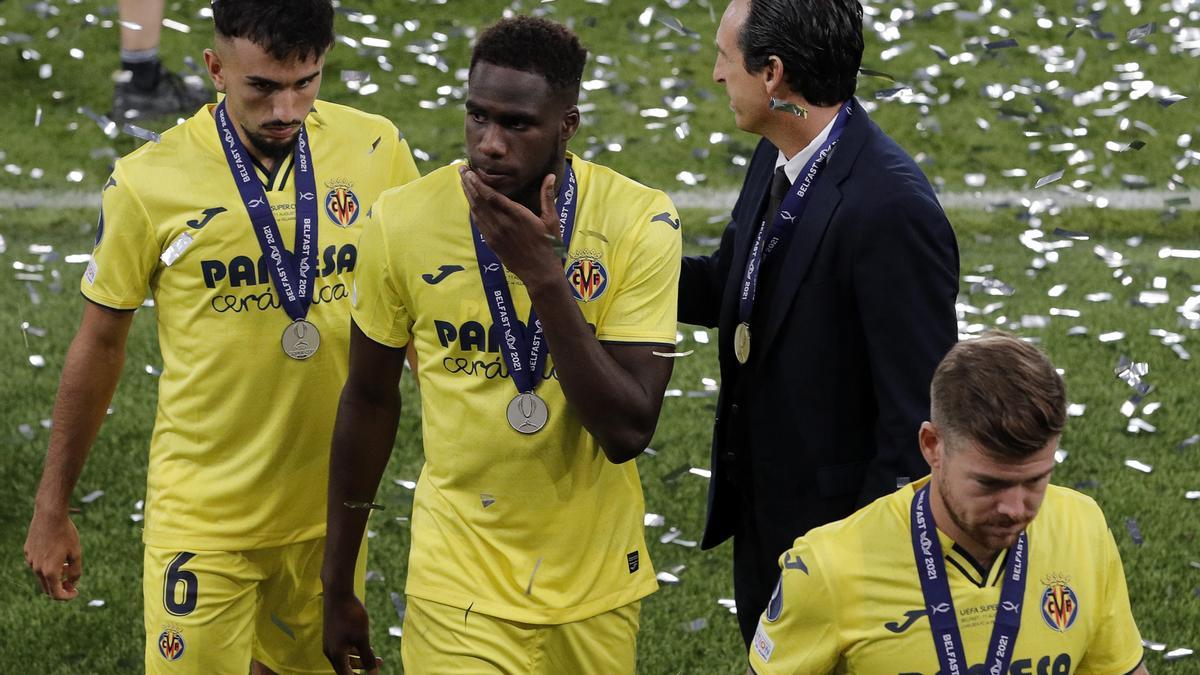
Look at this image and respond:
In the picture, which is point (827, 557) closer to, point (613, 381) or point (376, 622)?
point (613, 381)

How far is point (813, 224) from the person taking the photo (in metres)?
3.92

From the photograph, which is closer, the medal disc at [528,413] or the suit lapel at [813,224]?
the medal disc at [528,413]

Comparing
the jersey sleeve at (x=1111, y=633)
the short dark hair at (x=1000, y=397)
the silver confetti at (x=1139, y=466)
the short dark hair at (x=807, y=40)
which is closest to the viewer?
the short dark hair at (x=1000, y=397)

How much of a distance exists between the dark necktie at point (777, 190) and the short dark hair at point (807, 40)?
0.70 feet

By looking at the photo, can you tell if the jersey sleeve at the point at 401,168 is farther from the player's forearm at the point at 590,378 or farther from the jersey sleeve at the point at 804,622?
the jersey sleeve at the point at 804,622

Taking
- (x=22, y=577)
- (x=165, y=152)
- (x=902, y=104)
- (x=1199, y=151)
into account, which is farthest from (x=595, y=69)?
(x=165, y=152)

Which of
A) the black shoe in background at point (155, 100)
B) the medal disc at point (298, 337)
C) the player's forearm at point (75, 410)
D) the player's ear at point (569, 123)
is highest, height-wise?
the player's ear at point (569, 123)

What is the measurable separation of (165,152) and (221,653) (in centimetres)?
133

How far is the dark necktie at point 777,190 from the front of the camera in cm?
416

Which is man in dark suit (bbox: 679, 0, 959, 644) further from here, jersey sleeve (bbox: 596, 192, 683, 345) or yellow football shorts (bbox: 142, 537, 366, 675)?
yellow football shorts (bbox: 142, 537, 366, 675)

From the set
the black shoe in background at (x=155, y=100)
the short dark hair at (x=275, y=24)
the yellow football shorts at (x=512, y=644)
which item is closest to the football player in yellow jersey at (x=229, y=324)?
the short dark hair at (x=275, y=24)

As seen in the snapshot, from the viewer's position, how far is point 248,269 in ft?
14.2

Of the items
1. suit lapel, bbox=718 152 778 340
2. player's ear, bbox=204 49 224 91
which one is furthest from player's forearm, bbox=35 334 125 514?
suit lapel, bbox=718 152 778 340

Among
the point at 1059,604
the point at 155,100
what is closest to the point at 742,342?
the point at 1059,604
